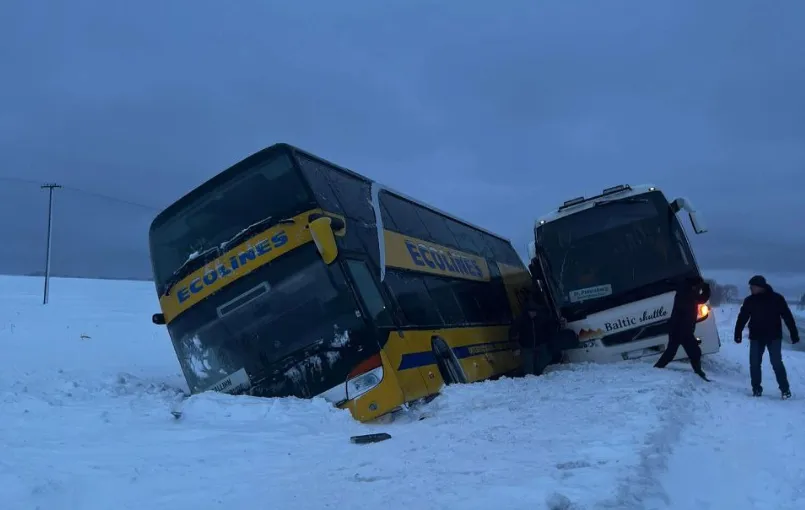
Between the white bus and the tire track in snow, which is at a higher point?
the white bus

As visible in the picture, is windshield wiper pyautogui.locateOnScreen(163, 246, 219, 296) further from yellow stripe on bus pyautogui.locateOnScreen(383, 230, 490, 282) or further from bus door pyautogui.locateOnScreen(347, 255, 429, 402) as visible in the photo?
yellow stripe on bus pyautogui.locateOnScreen(383, 230, 490, 282)

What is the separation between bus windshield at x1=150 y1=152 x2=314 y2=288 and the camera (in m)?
7.91

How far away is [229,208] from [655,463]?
5.77 metres

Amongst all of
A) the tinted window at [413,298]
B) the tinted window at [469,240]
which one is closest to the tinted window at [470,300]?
the tinted window at [469,240]

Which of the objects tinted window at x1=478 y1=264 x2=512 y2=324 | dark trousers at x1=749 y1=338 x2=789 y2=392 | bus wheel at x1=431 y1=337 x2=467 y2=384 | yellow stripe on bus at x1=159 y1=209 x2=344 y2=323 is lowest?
dark trousers at x1=749 y1=338 x2=789 y2=392

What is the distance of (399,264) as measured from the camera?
921 cm

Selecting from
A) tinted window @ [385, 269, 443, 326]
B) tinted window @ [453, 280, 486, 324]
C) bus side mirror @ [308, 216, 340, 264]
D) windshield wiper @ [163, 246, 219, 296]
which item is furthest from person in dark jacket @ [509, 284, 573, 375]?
windshield wiper @ [163, 246, 219, 296]

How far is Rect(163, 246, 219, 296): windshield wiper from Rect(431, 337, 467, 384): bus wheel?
3.20 meters

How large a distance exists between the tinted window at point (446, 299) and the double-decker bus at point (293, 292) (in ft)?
2.10

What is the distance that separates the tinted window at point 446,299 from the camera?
1009 centimetres

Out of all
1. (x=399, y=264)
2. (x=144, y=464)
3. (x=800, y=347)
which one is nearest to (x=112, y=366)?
(x=399, y=264)

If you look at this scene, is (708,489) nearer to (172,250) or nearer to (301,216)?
(301,216)

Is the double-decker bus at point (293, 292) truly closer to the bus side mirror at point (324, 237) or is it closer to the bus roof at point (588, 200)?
the bus side mirror at point (324, 237)

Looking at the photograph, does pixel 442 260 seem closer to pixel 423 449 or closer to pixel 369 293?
pixel 369 293
